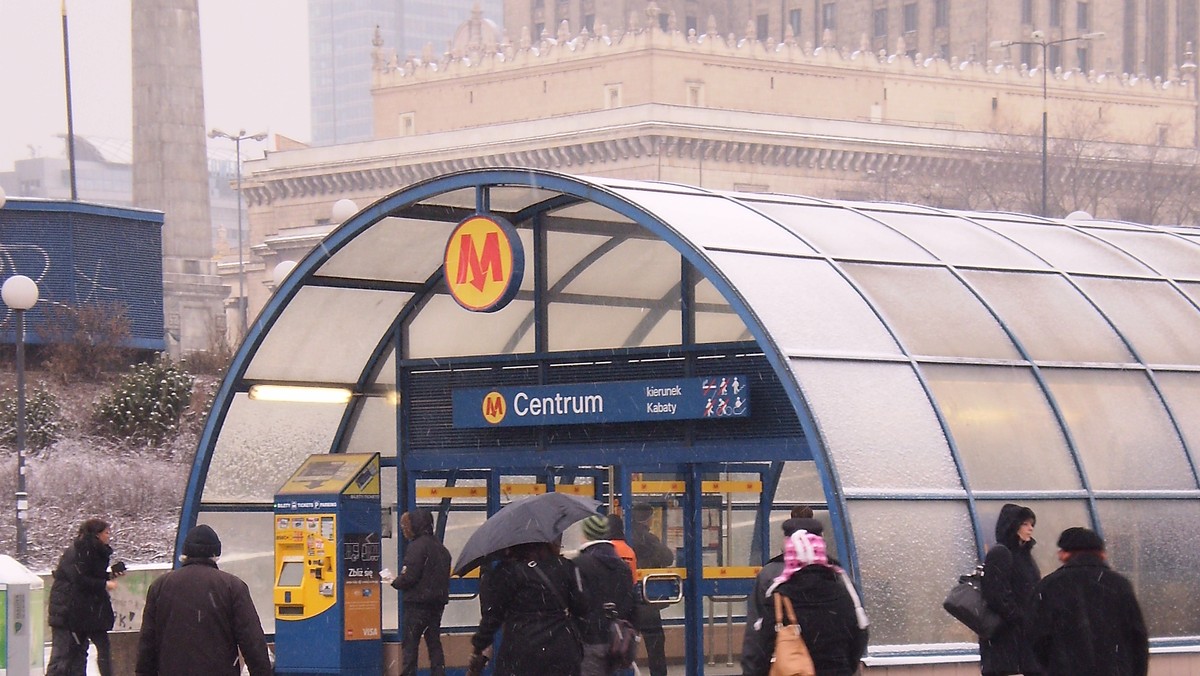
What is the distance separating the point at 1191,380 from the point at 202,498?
8.48m

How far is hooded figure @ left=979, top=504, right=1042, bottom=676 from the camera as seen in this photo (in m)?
12.5

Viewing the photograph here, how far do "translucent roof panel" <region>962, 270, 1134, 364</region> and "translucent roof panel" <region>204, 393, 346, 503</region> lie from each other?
6376mm

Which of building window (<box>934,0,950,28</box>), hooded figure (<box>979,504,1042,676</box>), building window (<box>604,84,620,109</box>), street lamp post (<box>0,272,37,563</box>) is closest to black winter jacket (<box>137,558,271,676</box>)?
hooded figure (<box>979,504,1042,676</box>)

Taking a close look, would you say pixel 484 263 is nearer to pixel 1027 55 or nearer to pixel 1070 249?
pixel 1070 249

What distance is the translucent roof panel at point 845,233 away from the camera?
1658 cm

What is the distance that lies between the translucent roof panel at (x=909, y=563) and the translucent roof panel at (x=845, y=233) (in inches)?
104

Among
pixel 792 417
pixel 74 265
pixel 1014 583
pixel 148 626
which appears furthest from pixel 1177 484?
pixel 74 265

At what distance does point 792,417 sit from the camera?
15914 mm

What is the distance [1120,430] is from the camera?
643 inches

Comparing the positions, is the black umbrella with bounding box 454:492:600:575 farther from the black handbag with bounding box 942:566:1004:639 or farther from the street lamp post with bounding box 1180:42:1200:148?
the street lamp post with bounding box 1180:42:1200:148

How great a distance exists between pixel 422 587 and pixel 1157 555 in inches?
223

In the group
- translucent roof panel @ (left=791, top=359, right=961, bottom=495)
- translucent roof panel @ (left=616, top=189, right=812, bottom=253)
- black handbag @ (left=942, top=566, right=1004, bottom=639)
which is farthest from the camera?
translucent roof panel @ (left=616, top=189, right=812, bottom=253)

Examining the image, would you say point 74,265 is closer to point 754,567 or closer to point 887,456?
point 754,567

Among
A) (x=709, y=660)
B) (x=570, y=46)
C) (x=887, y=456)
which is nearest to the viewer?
(x=887, y=456)
